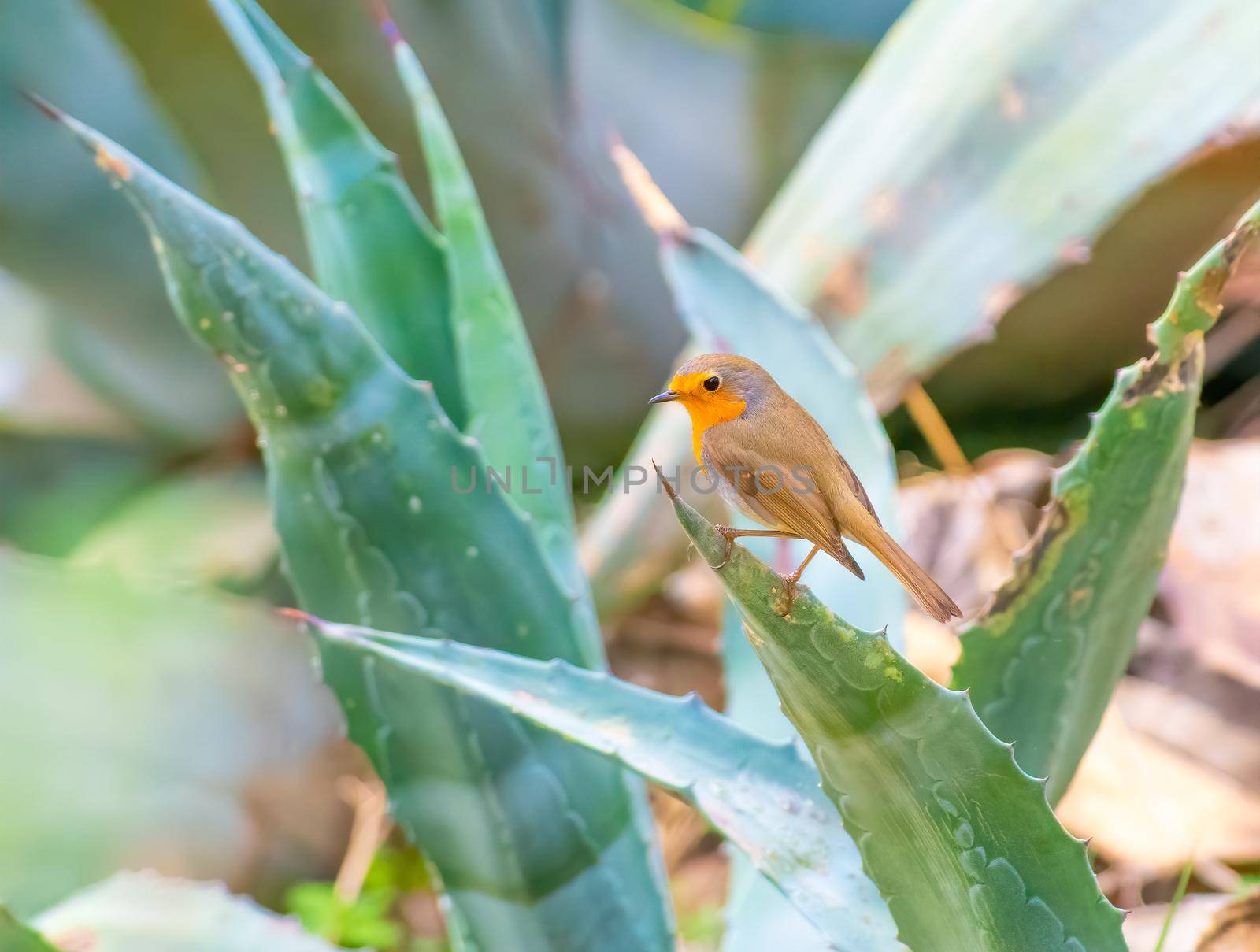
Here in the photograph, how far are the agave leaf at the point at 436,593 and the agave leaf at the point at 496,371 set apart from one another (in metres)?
0.14

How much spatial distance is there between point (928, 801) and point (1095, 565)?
9.0 inches

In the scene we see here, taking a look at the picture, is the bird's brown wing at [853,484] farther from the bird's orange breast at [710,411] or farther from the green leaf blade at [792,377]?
the green leaf blade at [792,377]

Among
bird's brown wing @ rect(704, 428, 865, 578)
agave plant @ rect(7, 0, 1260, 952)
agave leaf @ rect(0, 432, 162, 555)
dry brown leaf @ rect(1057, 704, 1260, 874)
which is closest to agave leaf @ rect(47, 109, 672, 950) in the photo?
agave plant @ rect(7, 0, 1260, 952)

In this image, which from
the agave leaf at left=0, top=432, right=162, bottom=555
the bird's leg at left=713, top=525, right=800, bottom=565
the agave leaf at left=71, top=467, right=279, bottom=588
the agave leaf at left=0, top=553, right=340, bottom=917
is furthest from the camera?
the agave leaf at left=0, top=432, right=162, bottom=555

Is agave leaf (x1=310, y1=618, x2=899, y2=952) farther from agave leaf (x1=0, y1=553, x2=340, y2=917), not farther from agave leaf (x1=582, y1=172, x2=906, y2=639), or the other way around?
agave leaf (x1=0, y1=553, x2=340, y2=917)

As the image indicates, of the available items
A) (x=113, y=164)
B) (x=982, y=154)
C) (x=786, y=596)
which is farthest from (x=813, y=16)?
(x=786, y=596)

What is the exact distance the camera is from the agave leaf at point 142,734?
98 centimetres

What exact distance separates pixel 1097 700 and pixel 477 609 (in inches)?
16.4

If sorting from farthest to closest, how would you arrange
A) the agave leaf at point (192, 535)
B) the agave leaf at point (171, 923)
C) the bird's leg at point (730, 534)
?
the agave leaf at point (192, 535) < the agave leaf at point (171, 923) < the bird's leg at point (730, 534)

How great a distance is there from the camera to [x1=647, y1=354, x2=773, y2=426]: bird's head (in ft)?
1.77

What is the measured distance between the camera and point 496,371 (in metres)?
0.89

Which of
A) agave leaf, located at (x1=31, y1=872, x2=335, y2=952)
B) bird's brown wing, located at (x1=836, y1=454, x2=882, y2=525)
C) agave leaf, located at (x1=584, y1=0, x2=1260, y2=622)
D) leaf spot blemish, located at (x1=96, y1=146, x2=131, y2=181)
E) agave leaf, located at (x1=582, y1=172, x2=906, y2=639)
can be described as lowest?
agave leaf, located at (x1=31, y1=872, x2=335, y2=952)

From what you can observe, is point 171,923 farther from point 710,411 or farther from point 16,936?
point 710,411

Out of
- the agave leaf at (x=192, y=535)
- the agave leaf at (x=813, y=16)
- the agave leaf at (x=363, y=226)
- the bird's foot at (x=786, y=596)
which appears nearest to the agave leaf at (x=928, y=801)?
the bird's foot at (x=786, y=596)
